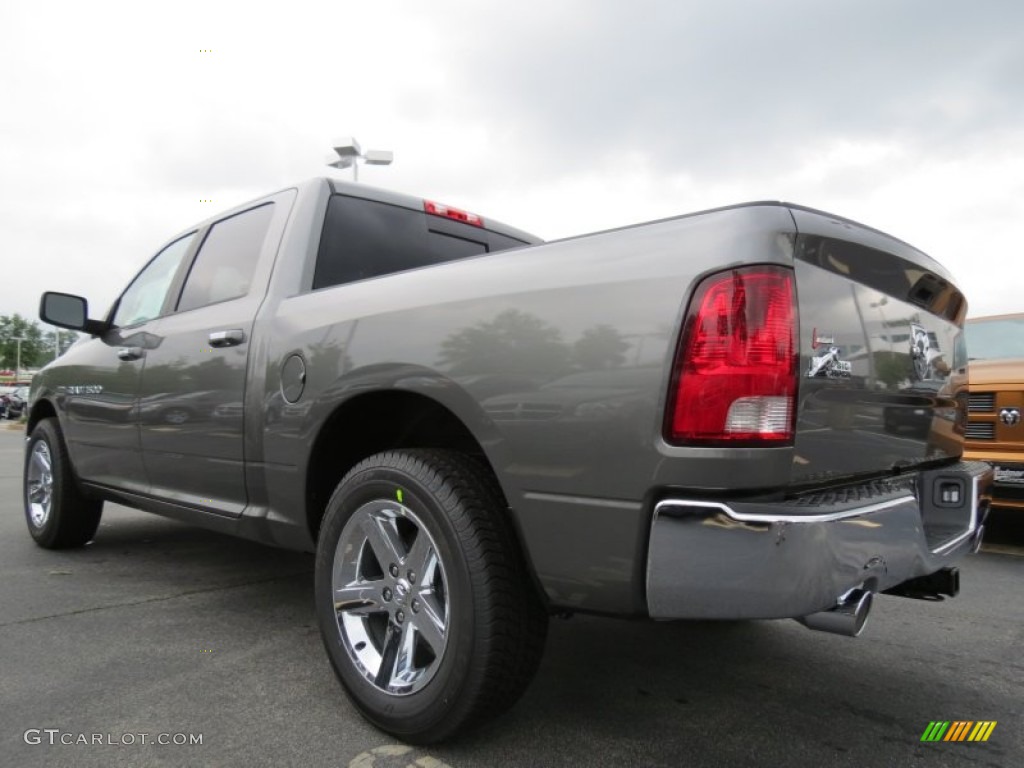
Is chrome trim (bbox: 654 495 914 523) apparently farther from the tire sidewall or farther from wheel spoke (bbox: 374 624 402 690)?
wheel spoke (bbox: 374 624 402 690)

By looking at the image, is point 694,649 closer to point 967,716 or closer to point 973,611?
point 967,716

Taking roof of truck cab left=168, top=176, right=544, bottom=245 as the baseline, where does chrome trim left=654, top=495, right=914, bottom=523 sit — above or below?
below

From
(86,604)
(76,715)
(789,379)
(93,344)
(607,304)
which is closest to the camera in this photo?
(789,379)

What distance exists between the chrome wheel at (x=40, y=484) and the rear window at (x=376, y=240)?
2.72 metres

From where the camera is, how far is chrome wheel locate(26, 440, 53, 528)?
4.61 m

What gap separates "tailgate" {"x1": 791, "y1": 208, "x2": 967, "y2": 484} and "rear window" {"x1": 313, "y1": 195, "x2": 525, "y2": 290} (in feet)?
5.80

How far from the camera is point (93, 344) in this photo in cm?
425

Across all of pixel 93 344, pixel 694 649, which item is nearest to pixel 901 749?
pixel 694 649

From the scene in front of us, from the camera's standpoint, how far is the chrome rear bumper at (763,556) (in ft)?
5.17

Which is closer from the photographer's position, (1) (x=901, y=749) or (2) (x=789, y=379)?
(2) (x=789, y=379)

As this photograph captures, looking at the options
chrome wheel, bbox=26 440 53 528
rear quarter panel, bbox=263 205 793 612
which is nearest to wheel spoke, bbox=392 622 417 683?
rear quarter panel, bbox=263 205 793 612

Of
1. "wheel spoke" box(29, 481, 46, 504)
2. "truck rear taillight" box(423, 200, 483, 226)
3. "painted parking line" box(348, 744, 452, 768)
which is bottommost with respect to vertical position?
"painted parking line" box(348, 744, 452, 768)

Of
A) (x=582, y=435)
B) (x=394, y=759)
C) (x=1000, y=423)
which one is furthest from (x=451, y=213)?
(x=1000, y=423)

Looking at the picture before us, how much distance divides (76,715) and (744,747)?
2062 millimetres
